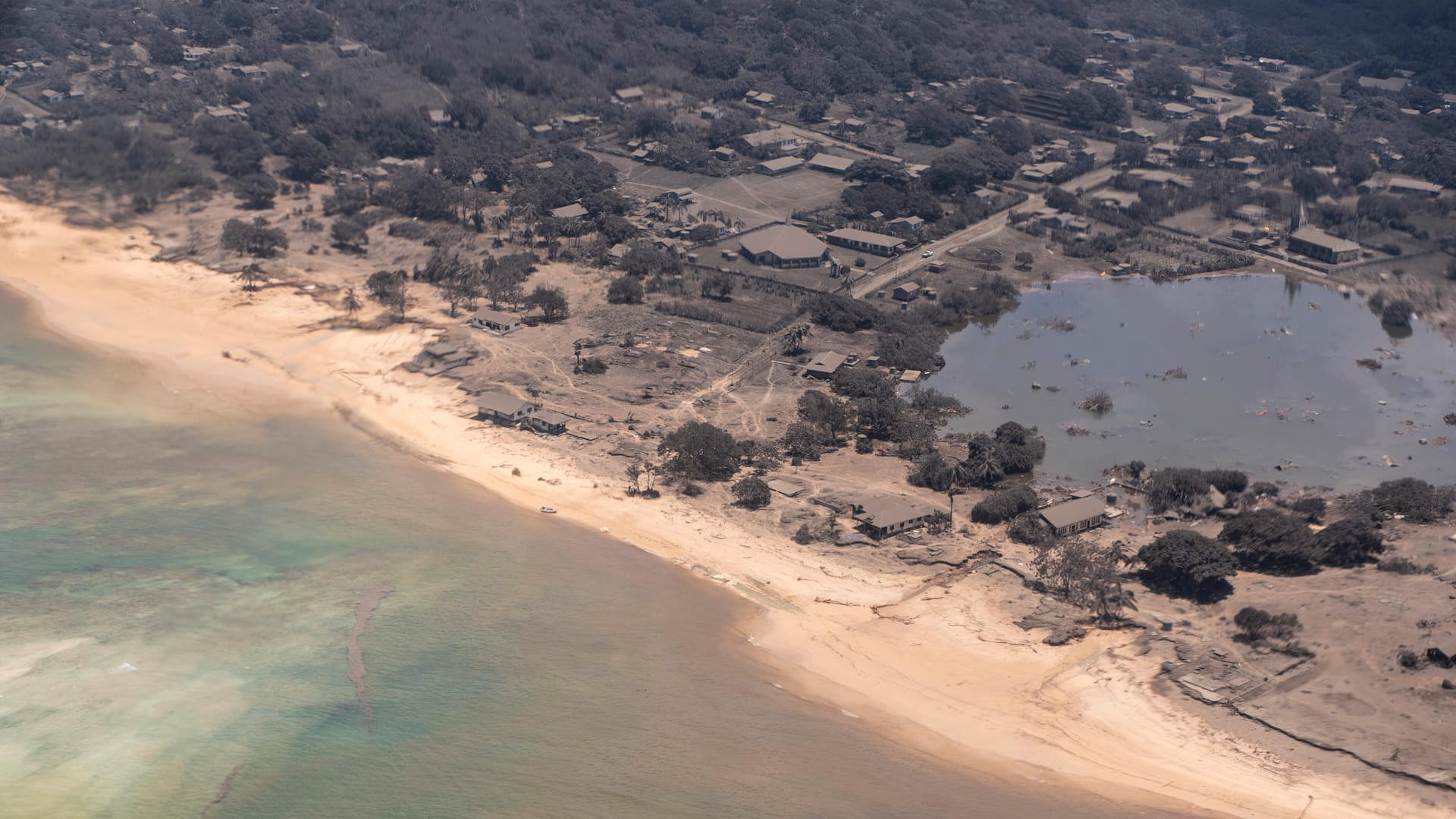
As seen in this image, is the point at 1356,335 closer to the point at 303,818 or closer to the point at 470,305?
the point at 470,305

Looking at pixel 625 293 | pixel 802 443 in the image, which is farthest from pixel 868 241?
pixel 802 443

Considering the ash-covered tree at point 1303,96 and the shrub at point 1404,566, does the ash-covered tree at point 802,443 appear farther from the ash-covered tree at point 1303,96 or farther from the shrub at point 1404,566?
the ash-covered tree at point 1303,96

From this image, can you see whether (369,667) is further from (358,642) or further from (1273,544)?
(1273,544)

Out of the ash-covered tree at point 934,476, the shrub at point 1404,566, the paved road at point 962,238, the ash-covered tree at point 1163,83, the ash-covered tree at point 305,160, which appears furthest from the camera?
the ash-covered tree at point 1163,83

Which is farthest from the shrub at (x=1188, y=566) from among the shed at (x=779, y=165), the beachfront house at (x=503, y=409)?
the shed at (x=779, y=165)

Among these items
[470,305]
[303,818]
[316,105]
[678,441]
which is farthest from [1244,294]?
[316,105]
